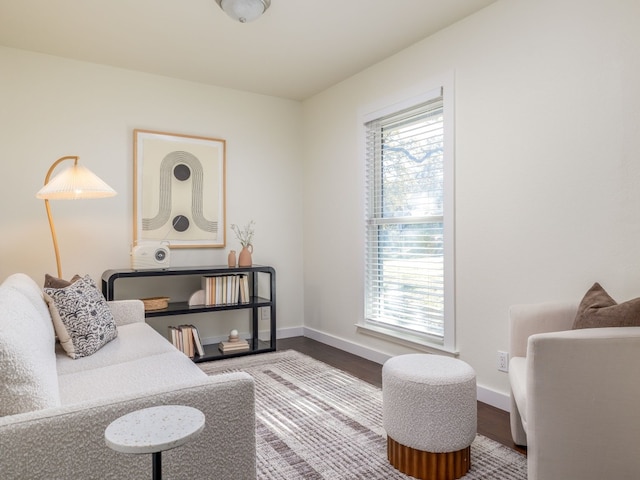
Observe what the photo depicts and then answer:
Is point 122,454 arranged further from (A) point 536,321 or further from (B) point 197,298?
(B) point 197,298

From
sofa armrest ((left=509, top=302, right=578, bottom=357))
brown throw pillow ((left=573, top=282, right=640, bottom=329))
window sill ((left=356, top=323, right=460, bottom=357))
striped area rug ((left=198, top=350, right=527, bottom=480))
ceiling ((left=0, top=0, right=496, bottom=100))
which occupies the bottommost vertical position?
striped area rug ((left=198, top=350, right=527, bottom=480))

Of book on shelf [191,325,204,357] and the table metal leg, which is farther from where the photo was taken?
book on shelf [191,325,204,357]

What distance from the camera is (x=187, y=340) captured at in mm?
3504

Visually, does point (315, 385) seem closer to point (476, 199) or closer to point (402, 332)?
point (402, 332)

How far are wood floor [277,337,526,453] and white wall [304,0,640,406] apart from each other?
6.5 inches

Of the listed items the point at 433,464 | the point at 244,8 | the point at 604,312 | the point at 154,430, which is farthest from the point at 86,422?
the point at 244,8

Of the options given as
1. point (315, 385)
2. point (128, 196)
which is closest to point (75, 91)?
point (128, 196)

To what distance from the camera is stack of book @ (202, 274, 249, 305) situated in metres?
3.65

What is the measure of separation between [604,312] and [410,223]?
1583 mm

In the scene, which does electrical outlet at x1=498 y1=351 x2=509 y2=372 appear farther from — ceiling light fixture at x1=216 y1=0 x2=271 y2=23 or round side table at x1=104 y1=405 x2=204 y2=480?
ceiling light fixture at x1=216 y1=0 x2=271 y2=23

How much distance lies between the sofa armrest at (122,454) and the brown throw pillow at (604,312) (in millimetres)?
1421

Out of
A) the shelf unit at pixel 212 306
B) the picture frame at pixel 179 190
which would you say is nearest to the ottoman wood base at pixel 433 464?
the shelf unit at pixel 212 306

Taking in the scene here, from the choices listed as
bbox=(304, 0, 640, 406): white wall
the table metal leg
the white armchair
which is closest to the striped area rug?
the white armchair

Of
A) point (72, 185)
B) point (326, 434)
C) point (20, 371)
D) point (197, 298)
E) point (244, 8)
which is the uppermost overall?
point (244, 8)
